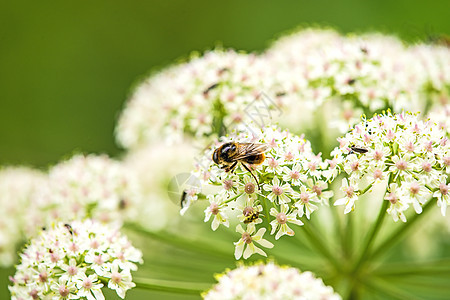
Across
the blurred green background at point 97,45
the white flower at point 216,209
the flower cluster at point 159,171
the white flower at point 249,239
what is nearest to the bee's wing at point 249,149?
the white flower at point 216,209

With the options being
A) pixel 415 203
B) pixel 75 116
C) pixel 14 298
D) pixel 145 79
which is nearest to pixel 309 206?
pixel 415 203

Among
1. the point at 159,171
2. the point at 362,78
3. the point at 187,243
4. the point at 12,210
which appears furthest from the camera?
the point at 159,171

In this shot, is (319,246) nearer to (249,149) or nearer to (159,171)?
(249,149)

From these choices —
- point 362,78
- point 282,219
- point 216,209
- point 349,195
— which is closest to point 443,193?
point 349,195

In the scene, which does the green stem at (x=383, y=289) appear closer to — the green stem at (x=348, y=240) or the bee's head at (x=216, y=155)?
the green stem at (x=348, y=240)

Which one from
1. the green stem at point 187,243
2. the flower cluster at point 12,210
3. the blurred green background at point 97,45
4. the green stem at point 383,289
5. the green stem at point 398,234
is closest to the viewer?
the green stem at point 398,234

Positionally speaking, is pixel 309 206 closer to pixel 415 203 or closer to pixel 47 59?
pixel 415 203
